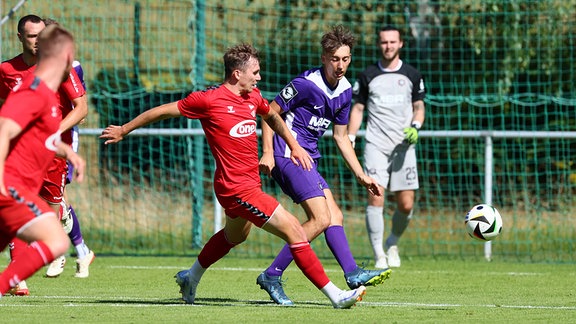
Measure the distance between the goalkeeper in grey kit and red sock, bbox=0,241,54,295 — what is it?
221 inches

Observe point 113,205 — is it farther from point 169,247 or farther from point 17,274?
point 17,274

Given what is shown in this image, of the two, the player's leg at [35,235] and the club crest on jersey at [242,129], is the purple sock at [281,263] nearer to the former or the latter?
the club crest on jersey at [242,129]

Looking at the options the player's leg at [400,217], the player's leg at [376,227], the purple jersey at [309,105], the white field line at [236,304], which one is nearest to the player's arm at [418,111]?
the player's leg at [400,217]

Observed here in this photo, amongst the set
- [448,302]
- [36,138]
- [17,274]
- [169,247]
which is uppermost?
[36,138]

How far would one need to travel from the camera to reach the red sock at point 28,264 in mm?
6055

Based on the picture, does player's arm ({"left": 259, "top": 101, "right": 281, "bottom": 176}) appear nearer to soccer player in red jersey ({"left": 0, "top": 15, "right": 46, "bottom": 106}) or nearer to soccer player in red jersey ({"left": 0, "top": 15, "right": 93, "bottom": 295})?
soccer player in red jersey ({"left": 0, "top": 15, "right": 93, "bottom": 295})

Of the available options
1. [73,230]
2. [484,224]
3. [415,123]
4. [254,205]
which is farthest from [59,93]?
[415,123]

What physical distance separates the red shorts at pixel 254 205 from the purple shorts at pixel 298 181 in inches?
27.0

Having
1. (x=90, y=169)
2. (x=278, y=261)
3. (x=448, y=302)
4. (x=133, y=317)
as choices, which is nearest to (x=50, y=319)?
(x=133, y=317)

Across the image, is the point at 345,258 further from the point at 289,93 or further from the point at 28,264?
the point at 28,264

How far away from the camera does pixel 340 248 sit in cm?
802

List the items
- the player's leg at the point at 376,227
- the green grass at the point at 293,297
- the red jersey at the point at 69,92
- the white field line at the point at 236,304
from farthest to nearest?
1. the player's leg at the point at 376,227
2. the red jersey at the point at 69,92
3. the white field line at the point at 236,304
4. the green grass at the point at 293,297

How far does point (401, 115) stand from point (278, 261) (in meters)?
3.80

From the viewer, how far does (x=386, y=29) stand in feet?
36.9
